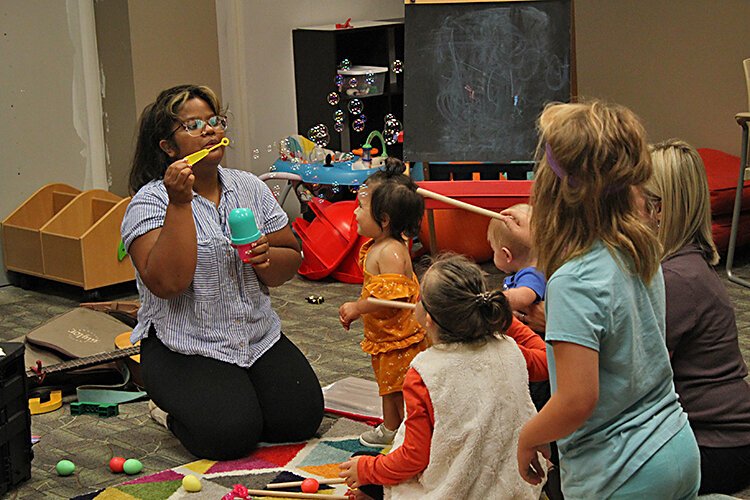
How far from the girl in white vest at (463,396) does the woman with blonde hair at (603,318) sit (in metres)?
0.26

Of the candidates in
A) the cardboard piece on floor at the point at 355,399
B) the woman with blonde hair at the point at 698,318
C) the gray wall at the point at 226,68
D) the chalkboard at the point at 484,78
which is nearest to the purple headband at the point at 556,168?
the woman with blonde hair at the point at 698,318

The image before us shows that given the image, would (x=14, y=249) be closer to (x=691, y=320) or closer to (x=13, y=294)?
(x=13, y=294)

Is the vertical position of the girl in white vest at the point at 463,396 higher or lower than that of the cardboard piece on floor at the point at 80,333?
higher

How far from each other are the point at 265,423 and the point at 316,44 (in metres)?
3.38

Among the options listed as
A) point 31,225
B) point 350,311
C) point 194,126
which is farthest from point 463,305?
point 31,225

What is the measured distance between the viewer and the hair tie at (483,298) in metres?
1.92

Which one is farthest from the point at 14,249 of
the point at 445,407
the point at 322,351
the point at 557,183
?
the point at 557,183

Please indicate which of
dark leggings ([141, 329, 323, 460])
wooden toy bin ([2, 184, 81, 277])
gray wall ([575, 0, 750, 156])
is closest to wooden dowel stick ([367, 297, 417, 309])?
dark leggings ([141, 329, 323, 460])

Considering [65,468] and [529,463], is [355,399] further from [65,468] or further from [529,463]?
[529,463]

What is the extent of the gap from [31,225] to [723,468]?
354 cm

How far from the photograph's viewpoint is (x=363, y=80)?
18.6ft

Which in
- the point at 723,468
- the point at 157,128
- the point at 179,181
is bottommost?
the point at 723,468

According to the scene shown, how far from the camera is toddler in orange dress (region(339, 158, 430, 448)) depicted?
2678 millimetres

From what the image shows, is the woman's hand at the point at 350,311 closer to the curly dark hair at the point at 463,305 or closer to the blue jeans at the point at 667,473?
the curly dark hair at the point at 463,305
